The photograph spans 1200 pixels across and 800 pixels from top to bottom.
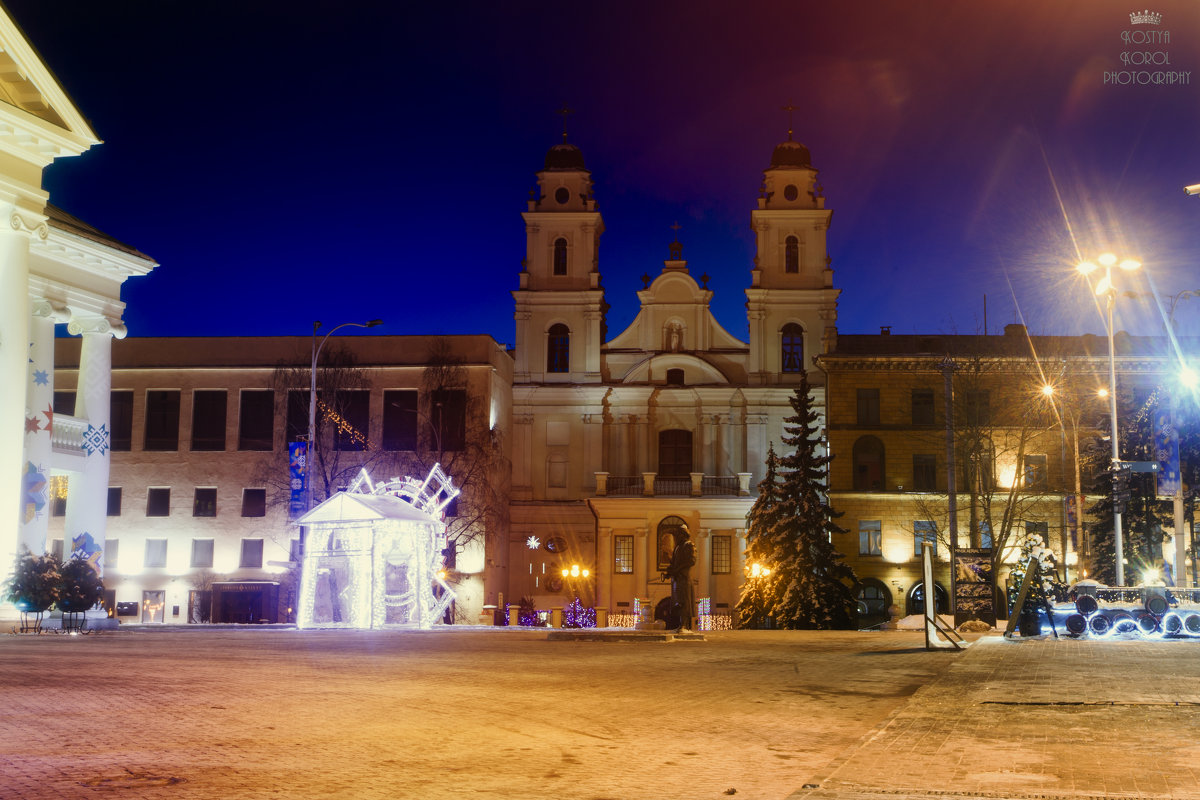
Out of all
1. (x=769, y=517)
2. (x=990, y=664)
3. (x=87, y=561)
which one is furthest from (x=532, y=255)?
(x=990, y=664)

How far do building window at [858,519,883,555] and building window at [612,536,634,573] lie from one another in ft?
35.9

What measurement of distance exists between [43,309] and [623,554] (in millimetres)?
33727

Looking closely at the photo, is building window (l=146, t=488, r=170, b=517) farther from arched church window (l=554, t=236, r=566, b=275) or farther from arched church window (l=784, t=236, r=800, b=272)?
arched church window (l=784, t=236, r=800, b=272)

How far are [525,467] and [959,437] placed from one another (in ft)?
70.0

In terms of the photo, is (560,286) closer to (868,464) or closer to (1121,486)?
(868,464)

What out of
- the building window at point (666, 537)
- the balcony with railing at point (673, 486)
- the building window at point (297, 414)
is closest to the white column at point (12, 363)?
the building window at point (297, 414)

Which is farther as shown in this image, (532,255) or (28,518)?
(532,255)

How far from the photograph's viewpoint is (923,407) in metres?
58.2

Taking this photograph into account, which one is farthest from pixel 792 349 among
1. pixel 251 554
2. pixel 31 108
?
pixel 31 108

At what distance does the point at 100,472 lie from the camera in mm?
33250

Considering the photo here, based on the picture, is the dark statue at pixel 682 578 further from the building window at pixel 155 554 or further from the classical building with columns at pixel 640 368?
the building window at pixel 155 554

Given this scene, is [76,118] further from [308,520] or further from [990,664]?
[990,664]

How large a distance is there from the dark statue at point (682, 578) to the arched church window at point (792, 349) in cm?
3318

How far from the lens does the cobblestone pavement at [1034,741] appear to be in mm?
8008
